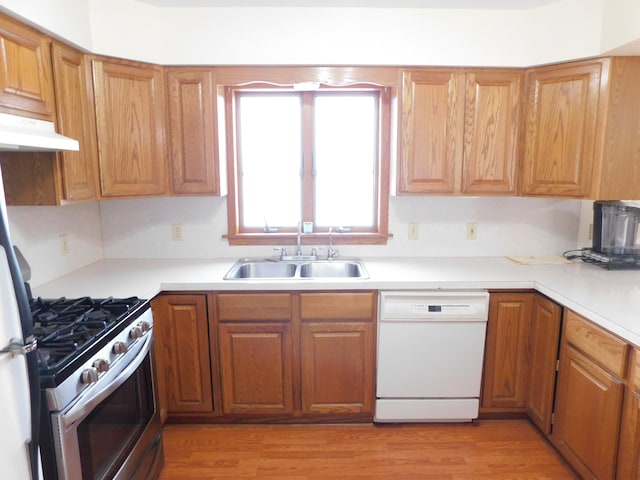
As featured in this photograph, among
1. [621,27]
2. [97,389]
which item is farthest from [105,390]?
[621,27]

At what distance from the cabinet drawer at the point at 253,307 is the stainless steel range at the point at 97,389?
0.45m

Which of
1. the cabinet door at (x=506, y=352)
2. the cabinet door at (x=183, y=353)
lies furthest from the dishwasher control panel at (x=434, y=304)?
the cabinet door at (x=183, y=353)

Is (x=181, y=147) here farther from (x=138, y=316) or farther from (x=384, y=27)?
(x=384, y=27)

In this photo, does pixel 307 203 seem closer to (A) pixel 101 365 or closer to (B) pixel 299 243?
(B) pixel 299 243

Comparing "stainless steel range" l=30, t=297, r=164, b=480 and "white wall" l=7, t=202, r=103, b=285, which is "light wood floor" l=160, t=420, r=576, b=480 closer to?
"stainless steel range" l=30, t=297, r=164, b=480

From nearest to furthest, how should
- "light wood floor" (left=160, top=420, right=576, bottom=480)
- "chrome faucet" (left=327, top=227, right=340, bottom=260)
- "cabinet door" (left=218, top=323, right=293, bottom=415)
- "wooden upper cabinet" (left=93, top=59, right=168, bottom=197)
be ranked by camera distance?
"light wood floor" (left=160, top=420, right=576, bottom=480) → "wooden upper cabinet" (left=93, top=59, right=168, bottom=197) → "cabinet door" (left=218, top=323, right=293, bottom=415) → "chrome faucet" (left=327, top=227, right=340, bottom=260)

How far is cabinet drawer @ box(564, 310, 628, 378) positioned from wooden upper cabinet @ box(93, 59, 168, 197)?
2.31 metres

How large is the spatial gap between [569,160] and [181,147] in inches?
89.0

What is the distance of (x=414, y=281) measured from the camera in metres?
2.23

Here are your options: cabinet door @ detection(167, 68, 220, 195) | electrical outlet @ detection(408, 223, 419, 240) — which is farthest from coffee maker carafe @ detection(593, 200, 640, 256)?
cabinet door @ detection(167, 68, 220, 195)

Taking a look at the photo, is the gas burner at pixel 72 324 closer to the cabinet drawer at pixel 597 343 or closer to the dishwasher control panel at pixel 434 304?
the dishwasher control panel at pixel 434 304

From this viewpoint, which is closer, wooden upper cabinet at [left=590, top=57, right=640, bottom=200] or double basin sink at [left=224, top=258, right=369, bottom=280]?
wooden upper cabinet at [left=590, top=57, right=640, bottom=200]

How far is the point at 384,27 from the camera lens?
7.62 ft

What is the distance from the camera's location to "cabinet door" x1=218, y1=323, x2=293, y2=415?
2.27 m
